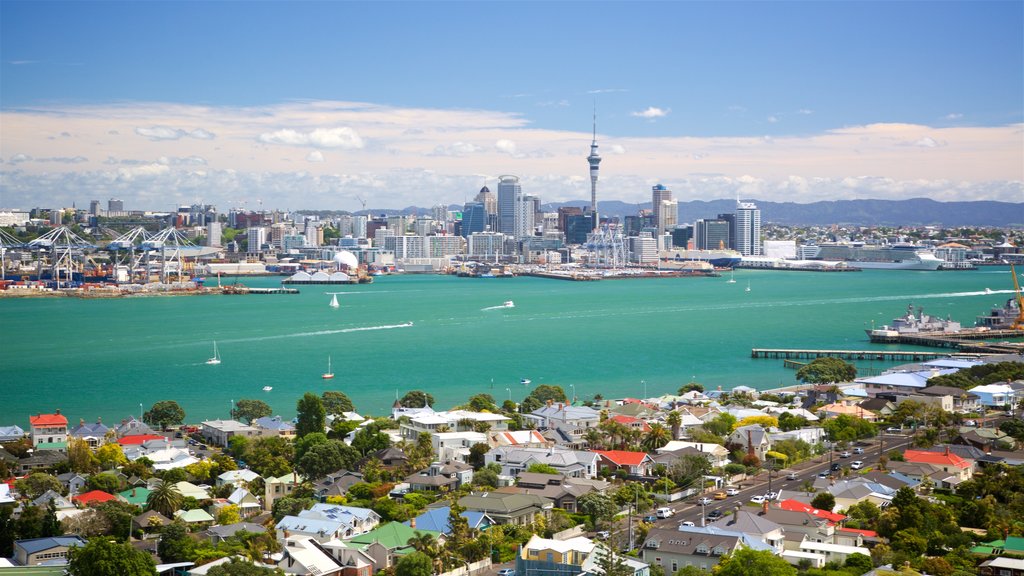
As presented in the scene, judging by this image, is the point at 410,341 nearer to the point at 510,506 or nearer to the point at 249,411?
the point at 249,411

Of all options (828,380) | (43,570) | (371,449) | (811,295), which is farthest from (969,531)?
(811,295)

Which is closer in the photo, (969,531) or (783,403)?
(969,531)

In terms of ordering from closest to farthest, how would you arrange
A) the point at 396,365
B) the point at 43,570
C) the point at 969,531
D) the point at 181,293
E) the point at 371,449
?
1. the point at 43,570
2. the point at 969,531
3. the point at 371,449
4. the point at 396,365
5. the point at 181,293

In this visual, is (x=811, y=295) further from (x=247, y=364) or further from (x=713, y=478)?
(x=713, y=478)

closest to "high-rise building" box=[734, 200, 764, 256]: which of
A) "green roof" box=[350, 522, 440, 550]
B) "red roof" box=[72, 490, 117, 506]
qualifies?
"red roof" box=[72, 490, 117, 506]

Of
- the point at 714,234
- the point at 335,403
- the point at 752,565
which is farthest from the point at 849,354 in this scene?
the point at 714,234
